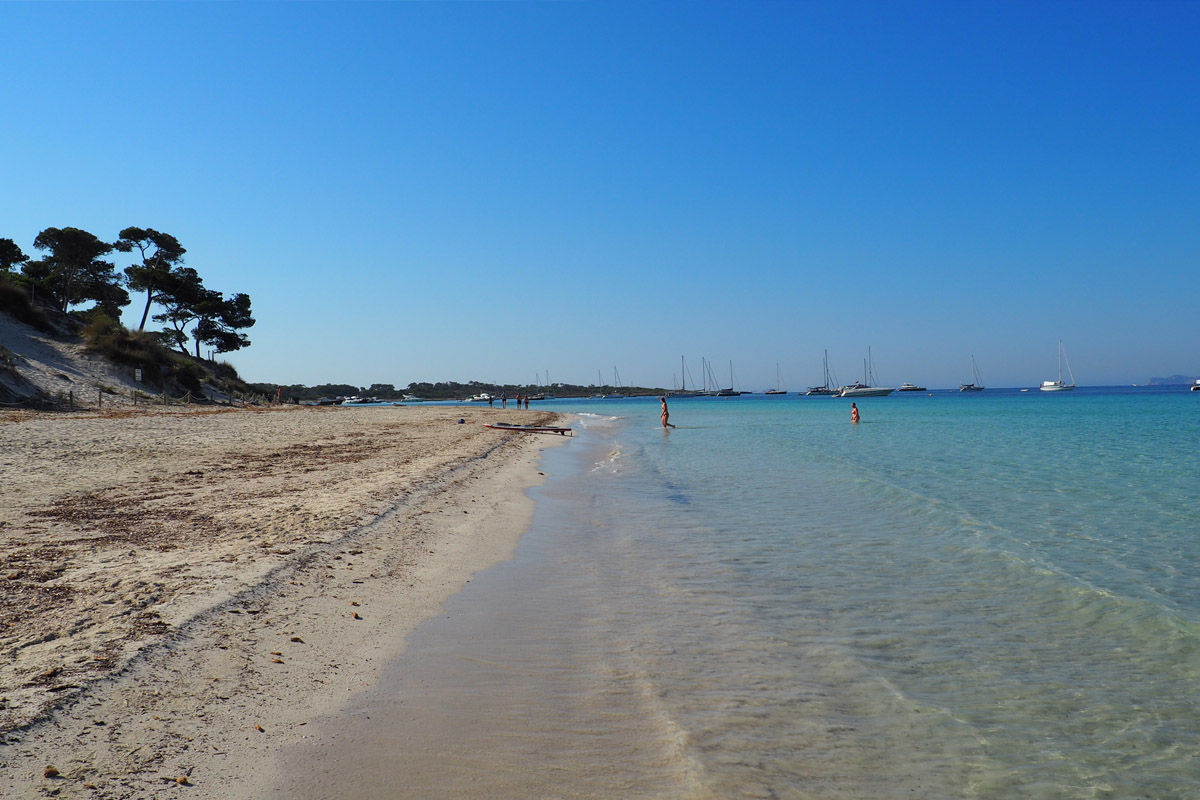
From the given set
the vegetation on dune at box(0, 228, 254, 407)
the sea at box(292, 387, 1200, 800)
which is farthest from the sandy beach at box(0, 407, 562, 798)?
the vegetation on dune at box(0, 228, 254, 407)

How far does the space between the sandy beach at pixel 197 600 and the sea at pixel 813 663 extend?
22.6 inches

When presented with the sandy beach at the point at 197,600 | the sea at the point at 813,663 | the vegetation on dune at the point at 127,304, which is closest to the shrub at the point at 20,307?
the vegetation on dune at the point at 127,304

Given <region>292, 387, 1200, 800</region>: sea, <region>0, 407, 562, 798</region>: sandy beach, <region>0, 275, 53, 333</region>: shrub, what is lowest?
<region>292, 387, 1200, 800</region>: sea

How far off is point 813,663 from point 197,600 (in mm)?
5122

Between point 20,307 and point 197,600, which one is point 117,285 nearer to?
point 20,307

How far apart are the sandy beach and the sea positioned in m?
0.57

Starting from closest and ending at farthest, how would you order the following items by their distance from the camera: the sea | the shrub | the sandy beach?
the sandy beach → the sea → the shrub

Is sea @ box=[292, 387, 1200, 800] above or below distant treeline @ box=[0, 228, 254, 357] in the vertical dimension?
below

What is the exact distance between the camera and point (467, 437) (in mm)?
28672

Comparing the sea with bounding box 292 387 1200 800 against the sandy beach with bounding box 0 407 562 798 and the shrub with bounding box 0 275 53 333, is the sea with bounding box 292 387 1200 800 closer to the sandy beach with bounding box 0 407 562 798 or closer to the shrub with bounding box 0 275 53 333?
the sandy beach with bounding box 0 407 562 798

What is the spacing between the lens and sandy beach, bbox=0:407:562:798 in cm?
344

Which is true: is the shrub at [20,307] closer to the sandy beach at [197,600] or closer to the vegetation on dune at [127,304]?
the vegetation on dune at [127,304]

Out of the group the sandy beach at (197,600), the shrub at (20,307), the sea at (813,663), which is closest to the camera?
the sandy beach at (197,600)

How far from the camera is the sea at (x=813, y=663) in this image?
147 inches
